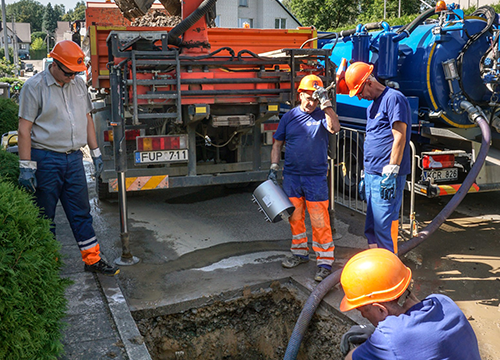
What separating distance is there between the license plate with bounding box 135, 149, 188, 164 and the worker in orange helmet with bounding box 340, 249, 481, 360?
3.54 m

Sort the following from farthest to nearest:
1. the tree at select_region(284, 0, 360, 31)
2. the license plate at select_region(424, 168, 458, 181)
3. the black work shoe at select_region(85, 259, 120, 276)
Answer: the tree at select_region(284, 0, 360, 31), the license plate at select_region(424, 168, 458, 181), the black work shoe at select_region(85, 259, 120, 276)

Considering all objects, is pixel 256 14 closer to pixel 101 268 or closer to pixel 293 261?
pixel 293 261

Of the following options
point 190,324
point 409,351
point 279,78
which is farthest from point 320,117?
point 409,351

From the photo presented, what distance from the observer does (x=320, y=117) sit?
468 cm

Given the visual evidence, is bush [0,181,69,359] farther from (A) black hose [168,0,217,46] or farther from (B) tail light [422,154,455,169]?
(B) tail light [422,154,455,169]

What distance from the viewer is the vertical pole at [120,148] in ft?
15.5

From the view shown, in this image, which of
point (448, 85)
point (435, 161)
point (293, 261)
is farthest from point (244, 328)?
point (448, 85)

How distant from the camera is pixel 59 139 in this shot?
162 inches

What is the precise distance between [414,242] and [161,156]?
8.91ft

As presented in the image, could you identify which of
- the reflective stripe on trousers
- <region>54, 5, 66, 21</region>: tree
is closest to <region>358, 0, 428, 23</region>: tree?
the reflective stripe on trousers

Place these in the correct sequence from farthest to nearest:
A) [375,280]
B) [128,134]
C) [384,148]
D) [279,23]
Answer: [279,23], [128,134], [384,148], [375,280]

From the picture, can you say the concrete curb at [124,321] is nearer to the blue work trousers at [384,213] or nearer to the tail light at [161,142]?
the tail light at [161,142]

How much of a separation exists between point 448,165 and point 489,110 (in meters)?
1.02

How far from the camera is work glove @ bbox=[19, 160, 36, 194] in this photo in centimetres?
388
